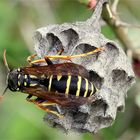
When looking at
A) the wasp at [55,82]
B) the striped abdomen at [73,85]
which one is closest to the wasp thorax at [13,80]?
the wasp at [55,82]

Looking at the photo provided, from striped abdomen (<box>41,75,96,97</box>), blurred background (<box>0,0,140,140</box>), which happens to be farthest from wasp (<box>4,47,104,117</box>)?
blurred background (<box>0,0,140,140</box>)

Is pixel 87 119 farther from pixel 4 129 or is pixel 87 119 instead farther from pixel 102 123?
pixel 4 129

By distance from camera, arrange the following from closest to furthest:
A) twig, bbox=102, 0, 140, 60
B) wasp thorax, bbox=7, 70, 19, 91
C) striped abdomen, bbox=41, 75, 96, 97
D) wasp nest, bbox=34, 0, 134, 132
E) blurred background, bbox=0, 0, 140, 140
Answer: striped abdomen, bbox=41, 75, 96, 97 < wasp nest, bbox=34, 0, 134, 132 < wasp thorax, bbox=7, 70, 19, 91 < twig, bbox=102, 0, 140, 60 < blurred background, bbox=0, 0, 140, 140

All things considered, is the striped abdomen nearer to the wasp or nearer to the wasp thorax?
the wasp

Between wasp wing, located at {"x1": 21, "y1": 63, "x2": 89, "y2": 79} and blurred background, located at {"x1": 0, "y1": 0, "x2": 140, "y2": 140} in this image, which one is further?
blurred background, located at {"x1": 0, "y1": 0, "x2": 140, "y2": 140}

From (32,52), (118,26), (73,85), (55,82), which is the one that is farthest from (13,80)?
(32,52)

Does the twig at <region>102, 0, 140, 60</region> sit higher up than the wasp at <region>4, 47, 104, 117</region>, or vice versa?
the twig at <region>102, 0, 140, 60</region>

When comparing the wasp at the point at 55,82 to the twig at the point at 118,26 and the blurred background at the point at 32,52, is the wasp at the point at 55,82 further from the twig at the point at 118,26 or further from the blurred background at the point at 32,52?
the blurred background at the point at 32,52

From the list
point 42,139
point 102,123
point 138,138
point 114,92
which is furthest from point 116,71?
point 42,139
